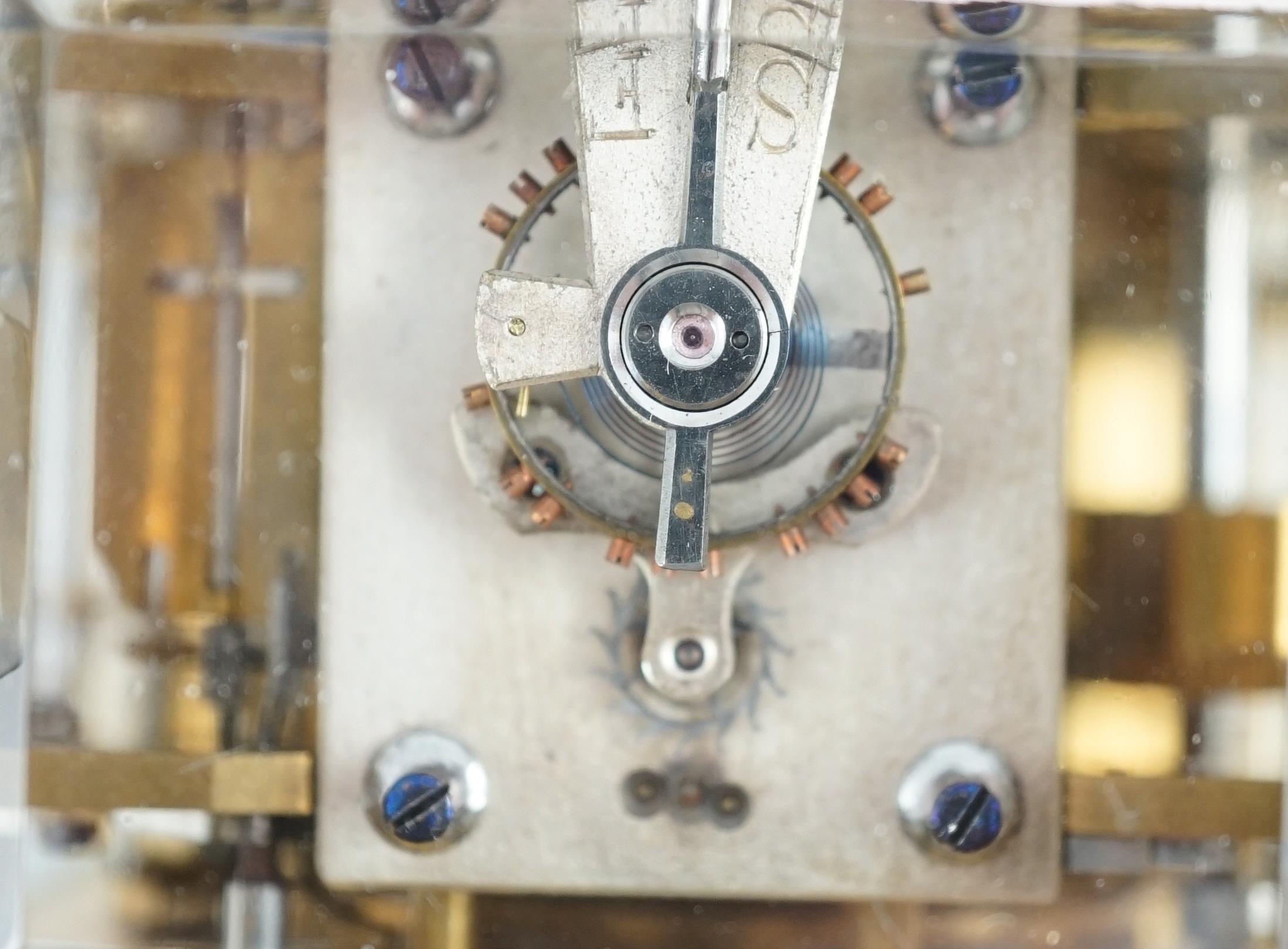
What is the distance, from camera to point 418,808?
3.19ft

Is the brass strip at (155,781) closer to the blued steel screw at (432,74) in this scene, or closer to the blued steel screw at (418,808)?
the blued steel screw at (418,808)

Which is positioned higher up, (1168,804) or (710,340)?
(710,340)

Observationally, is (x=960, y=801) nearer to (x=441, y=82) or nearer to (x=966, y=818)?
(x=966, y=818)

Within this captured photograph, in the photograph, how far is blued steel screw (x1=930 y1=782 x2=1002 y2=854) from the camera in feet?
3.20

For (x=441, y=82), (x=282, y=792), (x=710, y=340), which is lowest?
(x=282, y=792)

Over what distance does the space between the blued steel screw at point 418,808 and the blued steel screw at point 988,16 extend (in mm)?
680

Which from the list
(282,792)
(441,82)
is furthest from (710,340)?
(282,792)

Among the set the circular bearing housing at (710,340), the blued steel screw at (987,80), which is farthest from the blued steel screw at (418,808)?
the blued steel screw at (987,80)

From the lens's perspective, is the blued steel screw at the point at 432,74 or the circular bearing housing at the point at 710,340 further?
the blued steel screw at the point at 432,74

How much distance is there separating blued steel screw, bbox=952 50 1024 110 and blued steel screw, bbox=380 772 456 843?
2.08ft

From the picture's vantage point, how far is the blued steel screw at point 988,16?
99 centimetres

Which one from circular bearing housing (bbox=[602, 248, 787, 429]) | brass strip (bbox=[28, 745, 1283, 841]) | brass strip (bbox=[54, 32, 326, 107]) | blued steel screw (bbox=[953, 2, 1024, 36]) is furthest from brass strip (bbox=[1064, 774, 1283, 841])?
brass strip (bbox=[54, 32, 326, 107])

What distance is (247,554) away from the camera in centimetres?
110

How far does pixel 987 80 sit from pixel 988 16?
48mm
